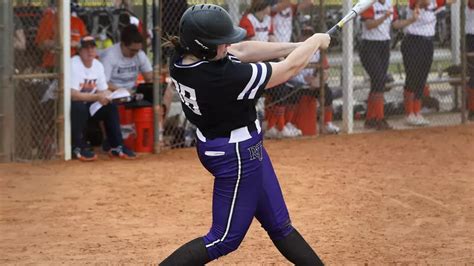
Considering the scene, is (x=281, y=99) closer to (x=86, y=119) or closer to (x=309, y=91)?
(x=309, y=91)

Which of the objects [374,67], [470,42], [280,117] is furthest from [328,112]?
[470,42]

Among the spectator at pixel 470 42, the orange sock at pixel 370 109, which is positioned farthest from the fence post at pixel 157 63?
the spectator at pixel 470 42

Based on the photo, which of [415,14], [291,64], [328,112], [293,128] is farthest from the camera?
[415,14]

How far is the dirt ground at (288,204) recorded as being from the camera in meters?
7.62

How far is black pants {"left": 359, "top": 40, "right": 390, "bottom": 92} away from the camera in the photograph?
45.7ft

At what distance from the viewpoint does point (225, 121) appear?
214 inches

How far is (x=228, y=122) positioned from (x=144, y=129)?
687 cm

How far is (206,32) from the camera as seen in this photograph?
17.3 feet

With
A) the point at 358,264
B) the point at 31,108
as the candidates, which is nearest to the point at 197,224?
the point at 358,264

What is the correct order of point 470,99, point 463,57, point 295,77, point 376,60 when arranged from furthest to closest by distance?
point 470,99 < point 463,57 < point 376,60 < point 295,77

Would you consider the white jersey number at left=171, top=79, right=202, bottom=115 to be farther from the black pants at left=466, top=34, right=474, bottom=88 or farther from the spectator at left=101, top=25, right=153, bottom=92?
the black pants at left=466, top=34, right=474, bottom=88

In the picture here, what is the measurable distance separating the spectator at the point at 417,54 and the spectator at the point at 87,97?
15.4ft

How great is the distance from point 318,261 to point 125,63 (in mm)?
6878

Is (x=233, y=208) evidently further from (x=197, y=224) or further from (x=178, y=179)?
(x=178, y=179)
